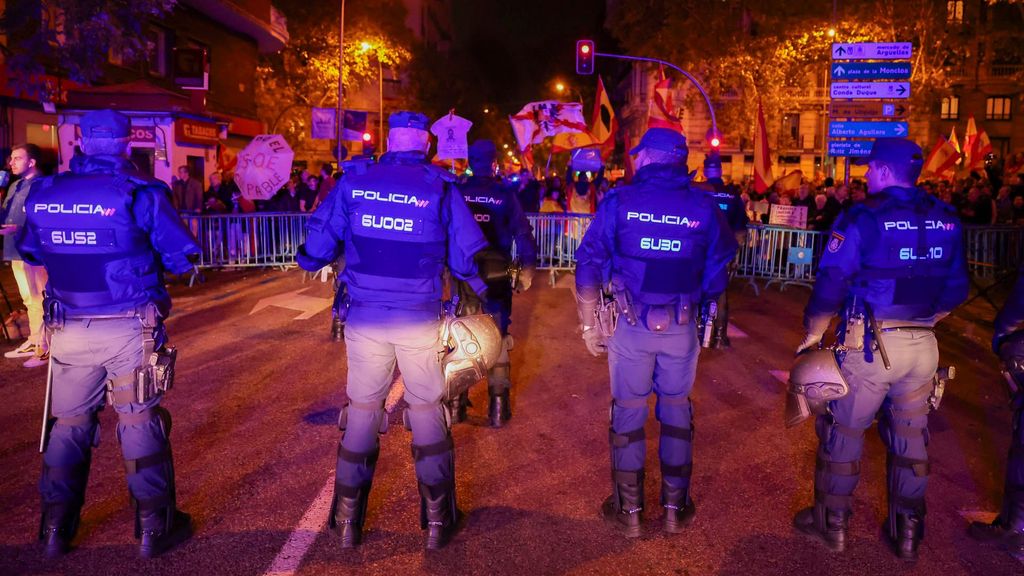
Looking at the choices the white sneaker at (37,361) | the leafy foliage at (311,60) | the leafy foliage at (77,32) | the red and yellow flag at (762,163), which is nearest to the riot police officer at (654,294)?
the white sneaker at (37,361)

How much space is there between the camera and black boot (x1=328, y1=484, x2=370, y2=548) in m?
4.16

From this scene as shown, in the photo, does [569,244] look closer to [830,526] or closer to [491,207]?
[491,207]

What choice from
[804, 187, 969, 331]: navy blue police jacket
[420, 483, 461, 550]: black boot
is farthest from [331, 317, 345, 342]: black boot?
[804, 187, 969, 331]: navy blue police jacket

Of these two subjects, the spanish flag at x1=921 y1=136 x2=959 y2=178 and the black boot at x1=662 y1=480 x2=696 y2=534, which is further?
the spanish flag at x1=921 y1=136 x2=959 y2=178

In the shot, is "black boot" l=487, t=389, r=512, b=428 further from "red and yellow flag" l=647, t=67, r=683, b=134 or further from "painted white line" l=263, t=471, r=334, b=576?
"red and yellow flag" l=647, t=67, r=683, b=134

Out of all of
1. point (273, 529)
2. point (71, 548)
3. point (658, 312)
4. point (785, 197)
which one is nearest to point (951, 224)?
point (658, 312)

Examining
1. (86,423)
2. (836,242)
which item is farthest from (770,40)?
(86,423)

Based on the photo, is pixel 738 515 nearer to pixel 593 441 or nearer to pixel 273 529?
pixel 593 441

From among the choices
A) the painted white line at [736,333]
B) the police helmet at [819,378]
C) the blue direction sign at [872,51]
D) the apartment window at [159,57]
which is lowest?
the painted white line at [736,333]

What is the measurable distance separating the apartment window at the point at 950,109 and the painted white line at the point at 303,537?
59.6 metres

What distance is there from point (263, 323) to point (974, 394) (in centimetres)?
790

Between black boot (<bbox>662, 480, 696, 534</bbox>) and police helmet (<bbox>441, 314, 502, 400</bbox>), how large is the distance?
47.6 inches

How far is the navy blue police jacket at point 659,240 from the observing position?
4.29 m

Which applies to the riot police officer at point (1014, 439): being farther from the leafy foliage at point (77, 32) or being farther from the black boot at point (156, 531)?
the leafy foliage at point (77, 32)
